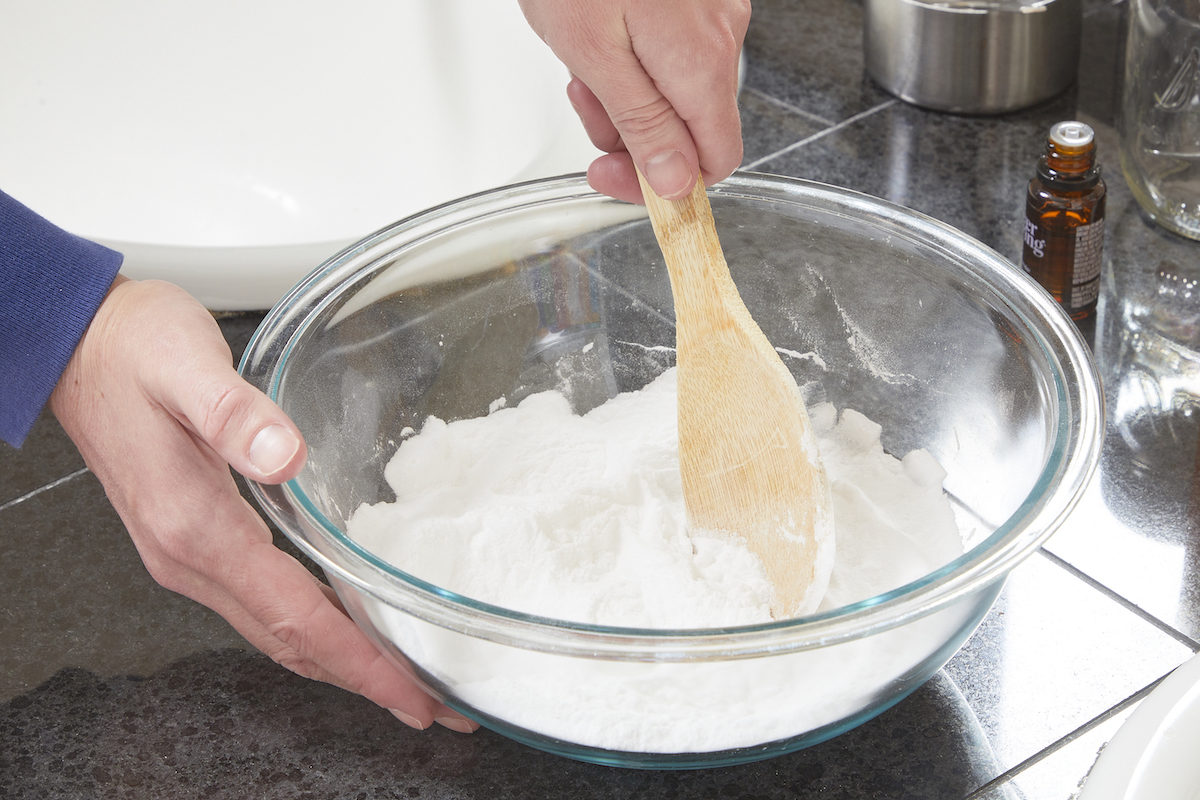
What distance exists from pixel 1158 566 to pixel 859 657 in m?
0.28

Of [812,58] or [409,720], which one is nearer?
[409,720]

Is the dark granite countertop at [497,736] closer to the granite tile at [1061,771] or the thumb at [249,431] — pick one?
the granite tile at [1061,771]

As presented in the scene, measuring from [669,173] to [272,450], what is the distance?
10.4 inches

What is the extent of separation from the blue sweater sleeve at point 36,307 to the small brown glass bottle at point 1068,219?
0.68 m

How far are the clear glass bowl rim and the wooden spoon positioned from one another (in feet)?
0.40

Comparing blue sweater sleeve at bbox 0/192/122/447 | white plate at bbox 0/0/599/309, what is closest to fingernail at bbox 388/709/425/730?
blue sweater sleeve at bbox 0/192/122/447

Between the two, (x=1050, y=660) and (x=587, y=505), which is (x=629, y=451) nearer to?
(x=587, y=505)

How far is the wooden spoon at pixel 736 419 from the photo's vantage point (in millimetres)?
644

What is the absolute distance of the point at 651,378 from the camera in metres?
0.83

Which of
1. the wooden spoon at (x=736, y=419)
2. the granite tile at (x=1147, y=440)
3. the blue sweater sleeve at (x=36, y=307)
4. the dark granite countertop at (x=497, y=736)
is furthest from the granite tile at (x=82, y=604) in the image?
the granite tile at (x=1147, y=440)

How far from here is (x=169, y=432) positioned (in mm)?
636

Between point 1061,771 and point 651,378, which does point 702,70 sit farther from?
point 1061,771

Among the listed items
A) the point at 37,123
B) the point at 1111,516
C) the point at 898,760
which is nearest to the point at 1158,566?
the point at 1111,516

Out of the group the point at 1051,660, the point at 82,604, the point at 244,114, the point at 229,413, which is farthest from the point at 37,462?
the point at 1051,660
